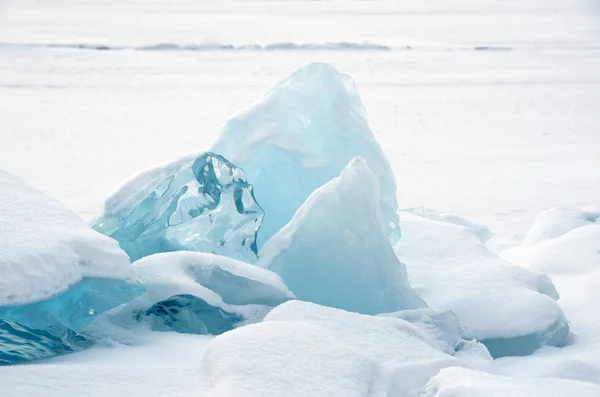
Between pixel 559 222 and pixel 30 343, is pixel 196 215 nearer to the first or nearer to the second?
pixel 30 343

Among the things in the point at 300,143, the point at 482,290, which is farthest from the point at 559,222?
the point at 300,143

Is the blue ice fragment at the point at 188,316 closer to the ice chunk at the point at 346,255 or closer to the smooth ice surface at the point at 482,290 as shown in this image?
the ice chunk at the point at 346,255

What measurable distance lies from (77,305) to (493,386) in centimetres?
104

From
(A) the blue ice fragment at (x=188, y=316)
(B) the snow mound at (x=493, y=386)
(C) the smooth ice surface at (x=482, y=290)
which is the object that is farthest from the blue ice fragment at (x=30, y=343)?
(C) the smooth ice surface at (x=482, y=290)

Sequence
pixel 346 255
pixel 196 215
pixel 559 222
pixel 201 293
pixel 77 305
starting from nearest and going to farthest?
pixel 77 305
pixel 201 293
pixel 346 255
pixel 196 215
pixel 559 222

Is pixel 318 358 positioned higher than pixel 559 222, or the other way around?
pixel 318 358

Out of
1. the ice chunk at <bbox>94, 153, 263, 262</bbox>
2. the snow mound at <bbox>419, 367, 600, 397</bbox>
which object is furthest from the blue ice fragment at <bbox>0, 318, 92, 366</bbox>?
the snow mound at <bbox>419, 367, 600, 397</bbox>

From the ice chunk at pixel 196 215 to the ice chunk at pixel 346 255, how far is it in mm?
156

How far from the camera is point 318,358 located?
190cm

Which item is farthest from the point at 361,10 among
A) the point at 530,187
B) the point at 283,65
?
the point at 530,187

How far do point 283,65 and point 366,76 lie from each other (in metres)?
1.16

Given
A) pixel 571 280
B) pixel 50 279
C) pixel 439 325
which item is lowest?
pixel 571 280

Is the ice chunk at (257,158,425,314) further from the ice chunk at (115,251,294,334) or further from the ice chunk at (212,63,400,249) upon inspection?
the ice chunk at (212,63,400,249)

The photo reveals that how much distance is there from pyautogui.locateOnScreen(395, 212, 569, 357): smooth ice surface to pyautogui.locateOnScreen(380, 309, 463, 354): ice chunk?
14cm
